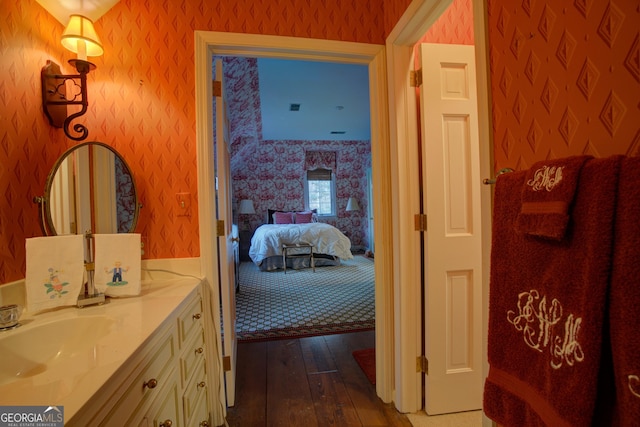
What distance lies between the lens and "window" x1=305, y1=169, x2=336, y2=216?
24.8 feet

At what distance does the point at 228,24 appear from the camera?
1.57m

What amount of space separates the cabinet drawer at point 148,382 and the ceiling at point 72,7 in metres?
1.55

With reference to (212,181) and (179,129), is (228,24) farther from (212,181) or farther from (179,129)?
(212,181)

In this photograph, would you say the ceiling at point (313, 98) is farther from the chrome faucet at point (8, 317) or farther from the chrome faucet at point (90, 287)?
the chrome faucet at point (8, 317)

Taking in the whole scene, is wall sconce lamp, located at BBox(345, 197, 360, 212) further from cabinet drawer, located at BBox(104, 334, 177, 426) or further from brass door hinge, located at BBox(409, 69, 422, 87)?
cabinet drawer, located at BBox(104, 334, 177, 426)

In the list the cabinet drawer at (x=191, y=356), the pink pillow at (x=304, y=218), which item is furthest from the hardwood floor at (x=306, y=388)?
the pink pillow at (x=304, y=218)

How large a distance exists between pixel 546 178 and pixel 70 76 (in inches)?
71.4

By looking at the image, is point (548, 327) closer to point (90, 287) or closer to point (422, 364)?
point (422, 364)

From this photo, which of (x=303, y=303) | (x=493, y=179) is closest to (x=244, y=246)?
(x=303, y=303)

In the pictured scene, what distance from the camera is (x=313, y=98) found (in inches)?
176

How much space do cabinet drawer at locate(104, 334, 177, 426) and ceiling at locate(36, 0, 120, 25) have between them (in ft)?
5.09

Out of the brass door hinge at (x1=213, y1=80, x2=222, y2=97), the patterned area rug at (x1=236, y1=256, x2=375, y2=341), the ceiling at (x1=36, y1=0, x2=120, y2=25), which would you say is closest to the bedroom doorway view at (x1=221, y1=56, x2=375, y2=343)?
the patterned area rug at (x1=236, y1=256, x2=375, y2=341)

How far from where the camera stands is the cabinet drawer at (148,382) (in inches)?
26.0

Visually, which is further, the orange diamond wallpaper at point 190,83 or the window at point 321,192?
the window at point 321,192
